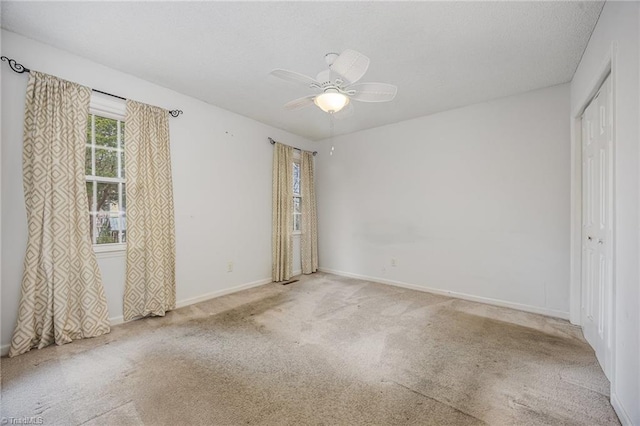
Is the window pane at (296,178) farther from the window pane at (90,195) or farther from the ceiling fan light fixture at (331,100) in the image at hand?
the window pane at (90,195)

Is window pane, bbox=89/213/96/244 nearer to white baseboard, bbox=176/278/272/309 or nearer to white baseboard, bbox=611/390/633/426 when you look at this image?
white baseboard, bbox=176/278/272/309

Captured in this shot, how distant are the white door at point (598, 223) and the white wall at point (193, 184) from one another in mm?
3745

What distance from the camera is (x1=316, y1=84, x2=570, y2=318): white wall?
2965 mm

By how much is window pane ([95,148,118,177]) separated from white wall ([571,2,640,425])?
13.1 feet

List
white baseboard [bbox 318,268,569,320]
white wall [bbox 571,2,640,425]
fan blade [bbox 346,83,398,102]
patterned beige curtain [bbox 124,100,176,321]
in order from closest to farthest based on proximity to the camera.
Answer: white wall [bbox 571,2,640,425] → fan blade [bbox 346,83,398,102] → patterned beige curtain [bbox 124,100,176,321] → white baseboard [bbox 318,268,569,320]

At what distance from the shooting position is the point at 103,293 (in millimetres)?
2514

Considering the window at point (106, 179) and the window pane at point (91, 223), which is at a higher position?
the window at point (106, 179)

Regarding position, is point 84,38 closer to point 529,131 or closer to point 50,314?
point 50,314

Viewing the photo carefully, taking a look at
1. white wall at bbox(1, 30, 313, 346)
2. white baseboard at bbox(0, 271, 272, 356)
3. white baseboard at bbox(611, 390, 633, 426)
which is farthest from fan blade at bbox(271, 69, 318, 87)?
white baseboard at bbox(0, 271, 272, 356)

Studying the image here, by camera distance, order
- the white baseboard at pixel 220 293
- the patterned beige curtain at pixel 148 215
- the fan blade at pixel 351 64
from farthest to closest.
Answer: the white baseboard at pixel 220 293 → the patterned beige curtain at pixel 148 215 → the fan blade at pixel 351 64

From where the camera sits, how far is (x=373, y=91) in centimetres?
211

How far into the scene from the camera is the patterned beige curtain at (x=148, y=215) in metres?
2.74

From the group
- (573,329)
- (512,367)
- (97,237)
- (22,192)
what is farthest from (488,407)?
(22,192)

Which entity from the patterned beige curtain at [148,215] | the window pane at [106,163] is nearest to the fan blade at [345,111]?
the patterned beige curtain at [148,215]
